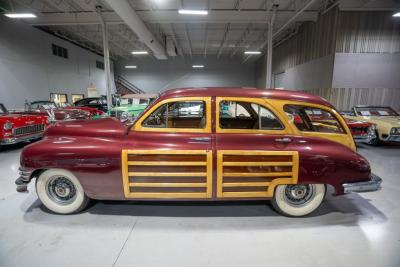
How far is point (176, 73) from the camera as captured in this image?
25078 millimetres

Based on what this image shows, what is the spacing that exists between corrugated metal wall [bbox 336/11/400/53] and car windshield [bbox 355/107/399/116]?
4.76m

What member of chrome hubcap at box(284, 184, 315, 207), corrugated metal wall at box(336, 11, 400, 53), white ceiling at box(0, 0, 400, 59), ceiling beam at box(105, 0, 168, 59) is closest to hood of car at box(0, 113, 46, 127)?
ceiling beam at box(105, 0, 168, 59)

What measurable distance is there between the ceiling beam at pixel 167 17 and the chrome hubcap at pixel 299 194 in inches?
429

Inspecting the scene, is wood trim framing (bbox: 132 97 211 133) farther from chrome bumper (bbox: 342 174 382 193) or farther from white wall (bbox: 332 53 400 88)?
white wall (bbox: 332 53 400 88)

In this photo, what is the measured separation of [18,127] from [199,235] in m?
6.32

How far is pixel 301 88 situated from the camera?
48.1ft

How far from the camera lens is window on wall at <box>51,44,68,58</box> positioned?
14938 millimetres

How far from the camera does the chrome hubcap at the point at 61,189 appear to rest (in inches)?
113

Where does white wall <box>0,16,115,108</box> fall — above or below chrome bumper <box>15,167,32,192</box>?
above

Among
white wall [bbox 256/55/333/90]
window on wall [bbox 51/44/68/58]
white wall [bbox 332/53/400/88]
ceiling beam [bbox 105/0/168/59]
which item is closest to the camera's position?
ceiling beam [bbox 105/0/168/59]

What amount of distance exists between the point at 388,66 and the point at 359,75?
1.42 metres

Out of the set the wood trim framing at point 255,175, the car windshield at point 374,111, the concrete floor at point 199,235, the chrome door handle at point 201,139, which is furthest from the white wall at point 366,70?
the chrome door handle at point 201,139

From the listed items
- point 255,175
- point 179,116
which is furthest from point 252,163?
point 179,116

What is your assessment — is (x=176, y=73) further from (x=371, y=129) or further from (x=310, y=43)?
(x=371, y=129)
